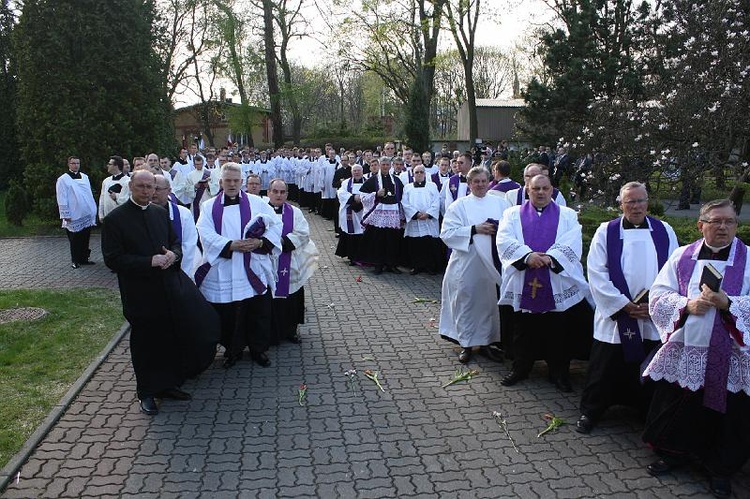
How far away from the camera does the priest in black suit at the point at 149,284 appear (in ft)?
17.4

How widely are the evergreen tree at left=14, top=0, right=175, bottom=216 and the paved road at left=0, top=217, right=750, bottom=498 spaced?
37.1ft

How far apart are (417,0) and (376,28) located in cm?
469

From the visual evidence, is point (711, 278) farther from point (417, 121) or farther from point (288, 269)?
point (417, 121)

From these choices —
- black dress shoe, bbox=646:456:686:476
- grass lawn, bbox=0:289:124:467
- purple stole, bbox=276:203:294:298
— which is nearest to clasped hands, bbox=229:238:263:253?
purple stole, bbox=276:203:294:298

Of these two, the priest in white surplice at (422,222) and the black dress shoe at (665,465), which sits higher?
the priest in white surplice at (422,222)

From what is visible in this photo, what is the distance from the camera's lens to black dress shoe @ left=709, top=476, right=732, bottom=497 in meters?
4.12

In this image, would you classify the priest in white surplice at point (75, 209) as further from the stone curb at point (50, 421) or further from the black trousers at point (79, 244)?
the stone curb at point (50, 421)

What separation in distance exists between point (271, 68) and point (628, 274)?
3388cm

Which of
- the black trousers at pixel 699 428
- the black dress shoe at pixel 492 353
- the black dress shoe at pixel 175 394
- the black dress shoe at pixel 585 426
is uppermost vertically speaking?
the black trousers at pixel 699 428

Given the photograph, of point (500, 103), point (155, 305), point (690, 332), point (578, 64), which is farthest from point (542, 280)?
point (500, 103)

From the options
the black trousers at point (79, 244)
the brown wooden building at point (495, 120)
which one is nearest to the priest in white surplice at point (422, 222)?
the black trousers at point (79, 244)

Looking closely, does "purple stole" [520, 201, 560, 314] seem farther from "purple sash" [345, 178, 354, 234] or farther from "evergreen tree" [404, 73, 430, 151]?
"evergreen tree" [404, 73, 430, 151]

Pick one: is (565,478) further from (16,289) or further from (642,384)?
(16,289)

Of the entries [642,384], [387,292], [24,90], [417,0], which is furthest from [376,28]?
[642,384]
